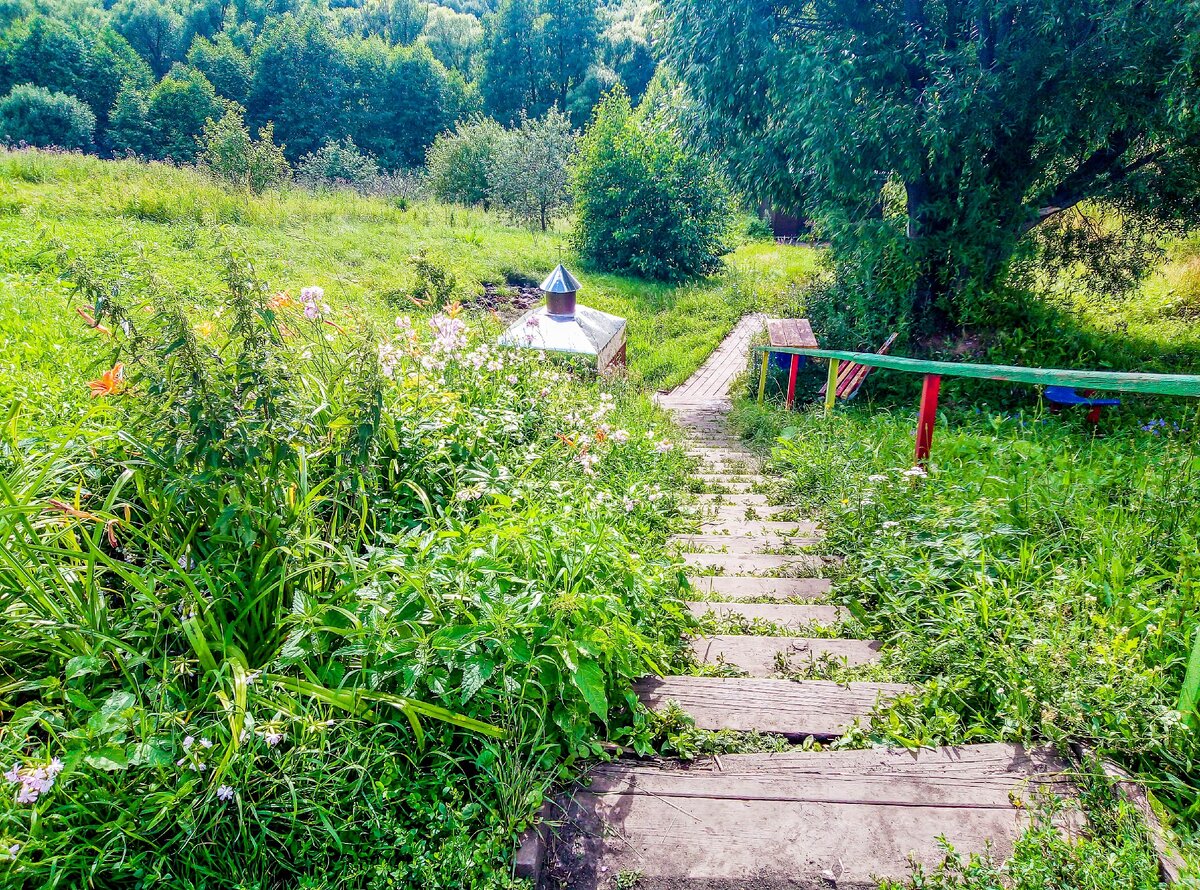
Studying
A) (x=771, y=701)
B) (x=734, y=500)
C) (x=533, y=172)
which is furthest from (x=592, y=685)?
(x=533, y=172)

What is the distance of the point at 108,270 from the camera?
236 centimetres

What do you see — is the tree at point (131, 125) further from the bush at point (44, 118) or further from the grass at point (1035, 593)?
the grass at point (1035, 593)

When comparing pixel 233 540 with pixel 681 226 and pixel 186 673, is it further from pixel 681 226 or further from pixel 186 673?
pixel 681 226

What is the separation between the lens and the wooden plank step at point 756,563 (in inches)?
132

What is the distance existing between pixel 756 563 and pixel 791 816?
1.84m

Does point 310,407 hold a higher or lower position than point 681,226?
lower

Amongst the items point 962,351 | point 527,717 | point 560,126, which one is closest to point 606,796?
point 527,717

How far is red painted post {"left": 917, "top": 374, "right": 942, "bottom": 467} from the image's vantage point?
350 centimetres

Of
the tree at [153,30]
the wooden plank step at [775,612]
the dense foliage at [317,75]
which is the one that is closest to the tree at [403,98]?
the dense foliage at [317,75]

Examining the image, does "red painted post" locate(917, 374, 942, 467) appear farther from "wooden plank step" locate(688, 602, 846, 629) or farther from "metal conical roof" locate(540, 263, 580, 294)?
"metal conical roof" locate(540, 263, 580, 294)

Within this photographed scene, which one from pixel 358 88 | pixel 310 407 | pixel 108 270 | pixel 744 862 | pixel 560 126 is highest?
pixel 358 88

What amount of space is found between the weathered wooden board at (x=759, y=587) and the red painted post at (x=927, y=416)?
96cm

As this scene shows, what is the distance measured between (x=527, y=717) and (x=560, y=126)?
23.2 meters

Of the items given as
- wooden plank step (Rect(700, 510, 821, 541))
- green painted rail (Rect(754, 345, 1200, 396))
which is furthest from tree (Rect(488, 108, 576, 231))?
green painted rail (Rect(754, 345, 1200, 396))
